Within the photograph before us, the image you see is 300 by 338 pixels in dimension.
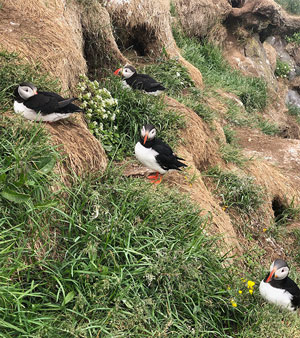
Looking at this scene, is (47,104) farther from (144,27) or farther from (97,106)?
(144,27)

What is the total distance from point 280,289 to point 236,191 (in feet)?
7.07

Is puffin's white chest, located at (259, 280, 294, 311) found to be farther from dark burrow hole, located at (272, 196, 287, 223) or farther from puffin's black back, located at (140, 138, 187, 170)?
dark burrow hole, located at (272, 196, 287, 223)

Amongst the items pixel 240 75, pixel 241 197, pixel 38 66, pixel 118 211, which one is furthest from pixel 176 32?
pixel 118 211

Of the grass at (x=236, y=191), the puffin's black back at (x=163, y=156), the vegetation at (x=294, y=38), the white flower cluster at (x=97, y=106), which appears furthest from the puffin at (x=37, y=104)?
the vegetation at (x=294, y=38)

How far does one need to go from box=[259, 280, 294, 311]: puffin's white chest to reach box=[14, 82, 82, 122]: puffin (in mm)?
2530

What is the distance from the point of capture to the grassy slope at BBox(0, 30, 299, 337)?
2879 mm

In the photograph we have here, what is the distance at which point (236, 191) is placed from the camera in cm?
591

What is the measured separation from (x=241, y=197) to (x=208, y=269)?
2561 millimetres

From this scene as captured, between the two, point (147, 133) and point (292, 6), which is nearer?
point (147, 133)

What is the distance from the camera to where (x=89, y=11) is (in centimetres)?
617

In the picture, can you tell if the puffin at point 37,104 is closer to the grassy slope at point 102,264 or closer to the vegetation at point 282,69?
the grassy slope at point 102,264

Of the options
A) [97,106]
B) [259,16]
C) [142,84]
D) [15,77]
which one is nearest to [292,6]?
[259,16]

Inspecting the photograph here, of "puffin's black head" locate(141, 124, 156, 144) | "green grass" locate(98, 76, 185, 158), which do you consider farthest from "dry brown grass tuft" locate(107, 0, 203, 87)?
"puffin's black head" locate(141, 124, 156, 144)

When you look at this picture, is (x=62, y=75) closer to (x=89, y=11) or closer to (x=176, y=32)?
(x=89, y=11)
